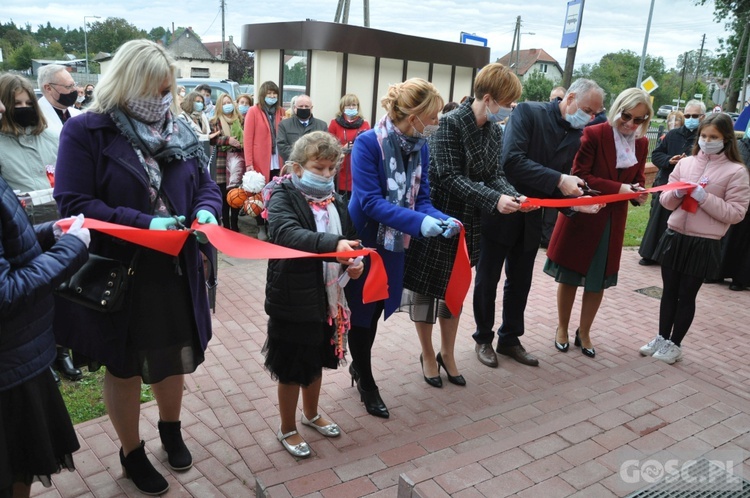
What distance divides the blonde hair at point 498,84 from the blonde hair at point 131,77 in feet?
6.66

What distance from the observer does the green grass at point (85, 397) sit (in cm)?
358

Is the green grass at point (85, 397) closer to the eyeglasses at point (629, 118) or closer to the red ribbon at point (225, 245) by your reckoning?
the red ribbon at point (225, 245)

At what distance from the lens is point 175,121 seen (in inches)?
108

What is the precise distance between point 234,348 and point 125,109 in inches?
99.9

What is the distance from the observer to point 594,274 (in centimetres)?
480

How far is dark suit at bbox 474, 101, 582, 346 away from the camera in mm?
4336

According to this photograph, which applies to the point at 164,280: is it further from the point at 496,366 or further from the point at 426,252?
the point at 496,366

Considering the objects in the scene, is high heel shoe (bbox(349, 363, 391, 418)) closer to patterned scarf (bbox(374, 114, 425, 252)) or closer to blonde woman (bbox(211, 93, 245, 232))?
patterned scarf (bbox(374, 114, 425, 252))

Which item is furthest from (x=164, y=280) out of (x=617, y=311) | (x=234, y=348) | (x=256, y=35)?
(x=256, y=35)

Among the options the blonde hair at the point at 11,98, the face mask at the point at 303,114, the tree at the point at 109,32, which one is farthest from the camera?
the tree at the point at 109,32

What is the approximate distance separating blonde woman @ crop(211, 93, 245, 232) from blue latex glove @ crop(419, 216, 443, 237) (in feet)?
17.7

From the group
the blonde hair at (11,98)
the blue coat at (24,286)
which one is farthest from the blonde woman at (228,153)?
the blue coat at (24,286)

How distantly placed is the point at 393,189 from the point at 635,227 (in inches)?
351

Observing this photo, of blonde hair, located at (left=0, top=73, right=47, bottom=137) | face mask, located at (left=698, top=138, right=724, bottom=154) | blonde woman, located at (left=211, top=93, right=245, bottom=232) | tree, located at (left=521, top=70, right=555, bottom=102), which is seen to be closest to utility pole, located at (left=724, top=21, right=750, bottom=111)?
tree, located at (left=521, top=70, right=555, bottom=102)
